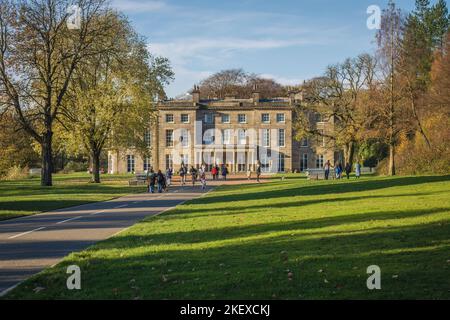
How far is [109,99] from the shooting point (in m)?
48.3

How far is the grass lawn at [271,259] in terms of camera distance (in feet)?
26.1

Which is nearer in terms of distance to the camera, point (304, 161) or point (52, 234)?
point (52, 234)

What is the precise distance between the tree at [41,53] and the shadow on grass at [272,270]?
31870mm

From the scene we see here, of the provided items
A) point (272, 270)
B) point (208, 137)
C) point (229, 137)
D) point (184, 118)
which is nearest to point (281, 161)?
point (229, 137)

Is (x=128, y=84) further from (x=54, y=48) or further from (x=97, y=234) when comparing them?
(x=97, y=234)

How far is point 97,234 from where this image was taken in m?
15.9

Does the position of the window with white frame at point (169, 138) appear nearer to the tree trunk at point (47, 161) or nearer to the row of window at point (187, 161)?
the row of window at point (187, 161)

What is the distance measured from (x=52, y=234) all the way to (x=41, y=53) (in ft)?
99.4

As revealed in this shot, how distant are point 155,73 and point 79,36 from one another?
42.1ft

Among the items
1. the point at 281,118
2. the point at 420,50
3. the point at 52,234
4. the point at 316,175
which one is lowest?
the point at 52,234

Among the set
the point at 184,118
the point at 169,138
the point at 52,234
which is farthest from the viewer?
the point at 184,118

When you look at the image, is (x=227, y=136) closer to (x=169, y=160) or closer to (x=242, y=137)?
(x=242, y=137)

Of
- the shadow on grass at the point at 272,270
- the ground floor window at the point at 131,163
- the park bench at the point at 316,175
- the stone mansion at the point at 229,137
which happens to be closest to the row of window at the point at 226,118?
the stone mansion at the point at 229,137

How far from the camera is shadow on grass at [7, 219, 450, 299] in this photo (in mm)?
7809
